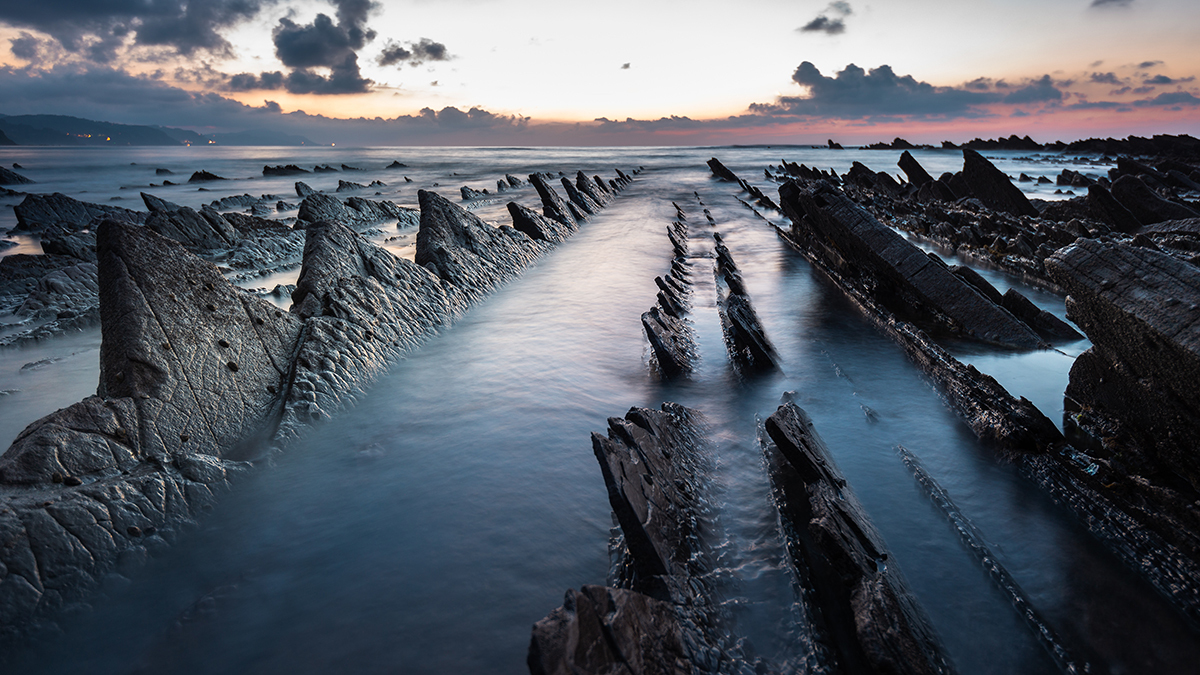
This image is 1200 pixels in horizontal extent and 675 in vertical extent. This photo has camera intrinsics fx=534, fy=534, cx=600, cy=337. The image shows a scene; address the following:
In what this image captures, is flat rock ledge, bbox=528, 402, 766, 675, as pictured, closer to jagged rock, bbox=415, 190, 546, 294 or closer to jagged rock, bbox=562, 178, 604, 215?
jagged rock, bbox=415, 190, 546, 294

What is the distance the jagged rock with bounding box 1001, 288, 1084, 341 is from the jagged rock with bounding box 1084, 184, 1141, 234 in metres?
8.12

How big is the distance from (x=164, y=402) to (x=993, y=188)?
21677 millimetres

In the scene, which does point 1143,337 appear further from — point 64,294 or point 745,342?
point 64,294

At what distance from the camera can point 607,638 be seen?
207 cm

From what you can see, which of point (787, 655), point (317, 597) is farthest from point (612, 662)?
point (317, 597)

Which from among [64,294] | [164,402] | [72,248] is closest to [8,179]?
[72,248]

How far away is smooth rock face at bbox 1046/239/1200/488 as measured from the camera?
11.5 ft

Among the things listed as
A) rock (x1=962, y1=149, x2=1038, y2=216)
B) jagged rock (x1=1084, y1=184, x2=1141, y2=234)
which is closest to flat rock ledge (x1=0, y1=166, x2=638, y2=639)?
jagged rock (x1=1084, y1=184, x2=1141, y2=234)

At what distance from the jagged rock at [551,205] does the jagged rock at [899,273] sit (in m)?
8.16

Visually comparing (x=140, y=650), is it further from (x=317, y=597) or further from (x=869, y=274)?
(x=869, y=274)

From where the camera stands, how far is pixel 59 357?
6.26 metres

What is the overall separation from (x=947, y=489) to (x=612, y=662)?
10.5ft

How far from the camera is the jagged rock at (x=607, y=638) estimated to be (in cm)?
191

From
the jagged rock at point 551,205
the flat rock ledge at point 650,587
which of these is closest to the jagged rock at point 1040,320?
the flat rock ledge at point 650,587
